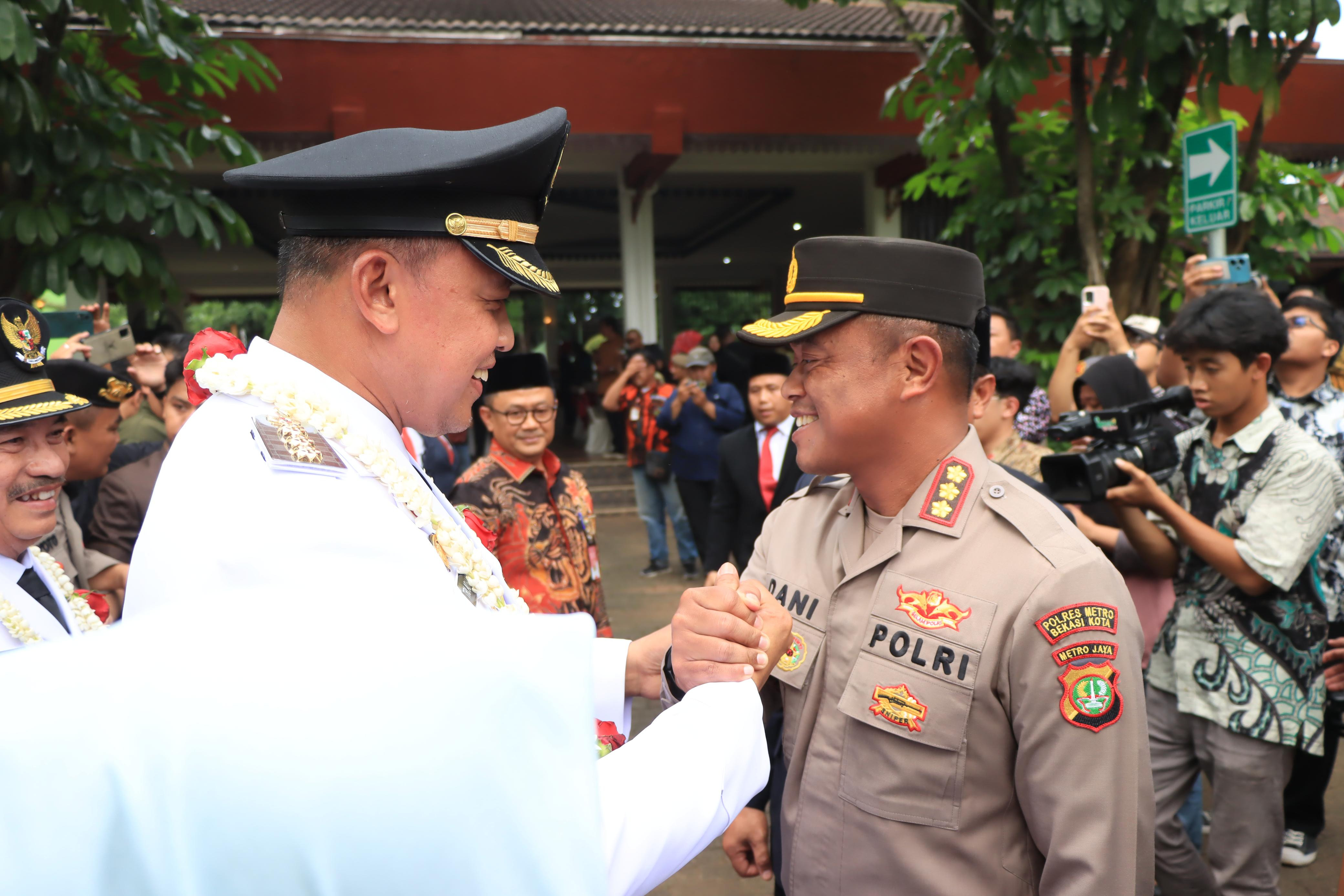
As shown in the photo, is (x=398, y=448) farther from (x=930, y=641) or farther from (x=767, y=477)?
(x=767, y=477)

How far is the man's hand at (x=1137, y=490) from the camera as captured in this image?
2.54m

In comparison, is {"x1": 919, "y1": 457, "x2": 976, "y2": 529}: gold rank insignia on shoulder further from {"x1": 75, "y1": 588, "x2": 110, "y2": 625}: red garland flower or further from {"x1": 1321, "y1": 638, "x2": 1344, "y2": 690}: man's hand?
{"x1": 75, "y1": 588, "x2": 110, "y2": 625}: red garland flower

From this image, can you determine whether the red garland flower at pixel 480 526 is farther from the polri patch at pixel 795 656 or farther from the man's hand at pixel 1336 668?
the man's hand at pixel 1336 668

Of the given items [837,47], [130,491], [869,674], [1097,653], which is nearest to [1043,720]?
[1097,653]

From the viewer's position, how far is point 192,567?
923 millimetres

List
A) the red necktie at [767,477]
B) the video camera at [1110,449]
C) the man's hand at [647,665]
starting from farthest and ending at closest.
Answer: the red necktie at [767,477] → the video camera at [1110,449] → the man's hand at [647,665]

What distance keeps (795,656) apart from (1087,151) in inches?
245

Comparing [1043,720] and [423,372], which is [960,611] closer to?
[1043,720]

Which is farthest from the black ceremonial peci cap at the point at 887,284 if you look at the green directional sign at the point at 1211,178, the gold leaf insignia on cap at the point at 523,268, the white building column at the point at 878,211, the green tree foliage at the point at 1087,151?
the white building column at the point at 878,211

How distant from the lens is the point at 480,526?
125 inches

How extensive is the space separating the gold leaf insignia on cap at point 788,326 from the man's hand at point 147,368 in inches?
161

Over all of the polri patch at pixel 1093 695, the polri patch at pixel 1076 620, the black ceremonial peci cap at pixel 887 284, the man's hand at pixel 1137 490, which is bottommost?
the polri patch at pixel 1093 695

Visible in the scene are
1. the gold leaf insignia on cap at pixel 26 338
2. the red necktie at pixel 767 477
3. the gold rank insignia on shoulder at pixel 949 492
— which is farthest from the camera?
the red necktie at pixel 767 477

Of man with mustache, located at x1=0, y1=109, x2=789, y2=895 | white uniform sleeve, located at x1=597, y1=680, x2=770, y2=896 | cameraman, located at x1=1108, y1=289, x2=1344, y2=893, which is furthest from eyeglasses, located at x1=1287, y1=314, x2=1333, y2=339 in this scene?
white uniform sleeve, located at x1=597, y1=680, x2=770, y2=896
